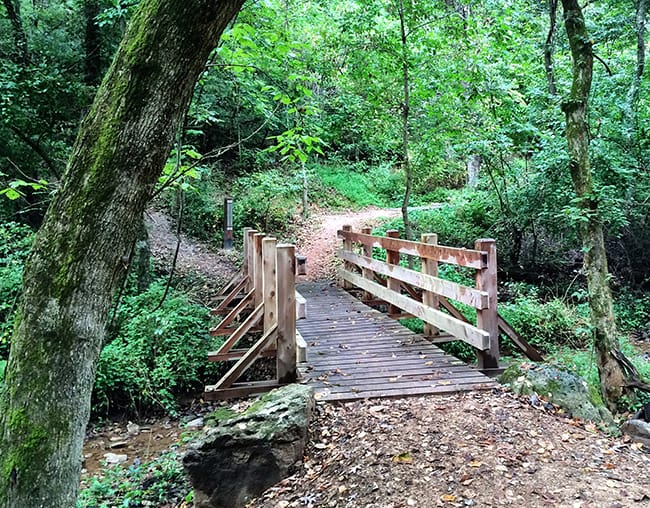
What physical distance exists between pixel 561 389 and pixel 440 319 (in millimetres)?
1835

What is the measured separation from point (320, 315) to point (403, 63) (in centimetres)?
583

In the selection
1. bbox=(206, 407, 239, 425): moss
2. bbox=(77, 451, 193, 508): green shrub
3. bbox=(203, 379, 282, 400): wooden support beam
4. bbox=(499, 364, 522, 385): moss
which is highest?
bbox=(499, 364, 522, 385): moss

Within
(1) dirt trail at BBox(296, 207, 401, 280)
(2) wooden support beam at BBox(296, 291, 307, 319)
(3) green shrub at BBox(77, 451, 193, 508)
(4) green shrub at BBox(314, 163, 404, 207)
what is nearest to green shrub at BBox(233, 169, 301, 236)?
(1) dirt trail at BBox(296, 207, 401, 280)

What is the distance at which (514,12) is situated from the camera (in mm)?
11062

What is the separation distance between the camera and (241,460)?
3.72 meters

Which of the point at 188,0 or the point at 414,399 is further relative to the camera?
the point at 414,399

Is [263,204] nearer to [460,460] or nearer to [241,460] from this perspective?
[241,460]

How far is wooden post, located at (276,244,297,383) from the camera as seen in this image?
500cm

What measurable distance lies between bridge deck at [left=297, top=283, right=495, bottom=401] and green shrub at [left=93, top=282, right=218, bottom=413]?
5.81 ft

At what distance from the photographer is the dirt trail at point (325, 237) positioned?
12680 millimetres

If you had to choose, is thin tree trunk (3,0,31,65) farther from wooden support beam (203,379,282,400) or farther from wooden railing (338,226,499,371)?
wooden support beam (203,379,282,400)

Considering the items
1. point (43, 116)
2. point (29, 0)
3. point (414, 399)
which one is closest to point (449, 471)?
point (414, 399)

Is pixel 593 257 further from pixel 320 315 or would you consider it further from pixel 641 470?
pixel 320 315

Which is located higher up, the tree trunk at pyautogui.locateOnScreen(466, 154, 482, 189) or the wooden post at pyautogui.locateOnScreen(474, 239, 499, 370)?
the tree trunk at pyautogui.locateOnScreen(466, 154, 482, 189)
